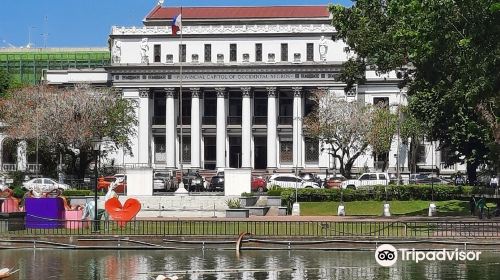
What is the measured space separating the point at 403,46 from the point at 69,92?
5096 cm

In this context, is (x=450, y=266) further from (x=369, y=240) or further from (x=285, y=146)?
(x=285, y=146)

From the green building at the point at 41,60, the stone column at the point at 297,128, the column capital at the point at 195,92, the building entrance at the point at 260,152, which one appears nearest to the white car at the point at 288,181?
the stone column at the point at 297,128

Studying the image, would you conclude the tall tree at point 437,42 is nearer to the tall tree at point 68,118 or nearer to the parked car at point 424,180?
the parked car at point 424,180

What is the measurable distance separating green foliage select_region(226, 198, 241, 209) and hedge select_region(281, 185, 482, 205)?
3176 mm

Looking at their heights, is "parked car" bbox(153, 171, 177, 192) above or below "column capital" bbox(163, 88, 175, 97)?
below

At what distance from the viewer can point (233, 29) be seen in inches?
4535

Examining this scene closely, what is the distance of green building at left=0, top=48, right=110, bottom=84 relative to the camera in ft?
480

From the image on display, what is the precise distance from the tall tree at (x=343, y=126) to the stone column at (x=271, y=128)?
12.6m

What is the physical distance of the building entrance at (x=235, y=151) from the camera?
115938 mm

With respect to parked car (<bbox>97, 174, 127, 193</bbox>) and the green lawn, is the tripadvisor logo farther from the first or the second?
parked car (<bbox>97, 174, 127, 193</bbox>)

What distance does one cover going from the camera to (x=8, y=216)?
43188mm

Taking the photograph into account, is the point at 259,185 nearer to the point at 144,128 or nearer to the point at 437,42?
the point at 144,128

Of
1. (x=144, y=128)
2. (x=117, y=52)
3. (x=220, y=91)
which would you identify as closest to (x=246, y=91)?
(x=220, y=91)

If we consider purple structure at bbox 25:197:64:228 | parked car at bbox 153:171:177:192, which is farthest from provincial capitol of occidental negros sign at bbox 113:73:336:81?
purple structure at bbox 25:197:64:228
